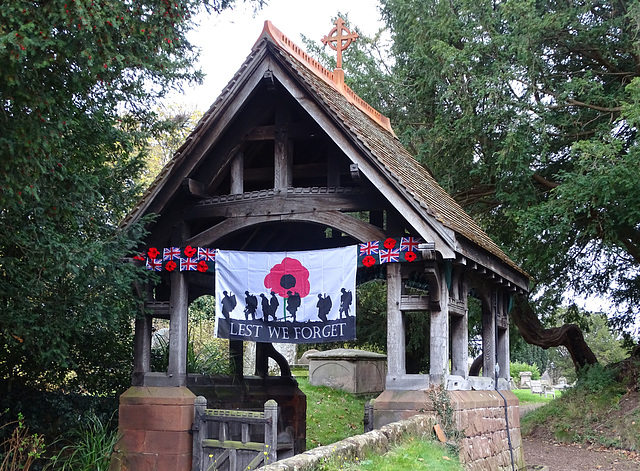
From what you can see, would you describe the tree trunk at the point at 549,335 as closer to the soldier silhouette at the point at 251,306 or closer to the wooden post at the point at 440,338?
the wooden post at the point at 440,338

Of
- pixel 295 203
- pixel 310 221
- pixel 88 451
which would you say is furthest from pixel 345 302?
pixel 88 451

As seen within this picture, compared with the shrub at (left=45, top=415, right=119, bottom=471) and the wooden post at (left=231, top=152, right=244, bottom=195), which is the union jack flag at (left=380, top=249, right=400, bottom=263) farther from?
the shrub at (left=45, top=415, right=119, bottom=471)

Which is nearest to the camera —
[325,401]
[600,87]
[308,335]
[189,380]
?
[308,335]

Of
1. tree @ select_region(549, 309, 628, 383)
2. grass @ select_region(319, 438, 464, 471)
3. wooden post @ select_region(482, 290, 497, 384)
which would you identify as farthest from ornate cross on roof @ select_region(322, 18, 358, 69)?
tree @ select_region(549, 309, 628, 383)

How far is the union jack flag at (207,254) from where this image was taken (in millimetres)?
10430

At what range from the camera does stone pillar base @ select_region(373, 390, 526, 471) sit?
29.6 feet

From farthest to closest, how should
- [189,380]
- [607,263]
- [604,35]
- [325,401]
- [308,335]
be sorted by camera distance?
[607,263]
[325,401]
[604,35]
[189,380]
[308,335]

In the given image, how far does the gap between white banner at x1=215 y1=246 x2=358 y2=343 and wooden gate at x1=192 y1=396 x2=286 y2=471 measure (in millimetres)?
1115

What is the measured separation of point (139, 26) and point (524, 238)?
11376mm

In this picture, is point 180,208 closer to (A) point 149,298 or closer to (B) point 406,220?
(A) point 149,298

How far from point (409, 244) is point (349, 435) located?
22.0 ft

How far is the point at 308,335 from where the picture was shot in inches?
387

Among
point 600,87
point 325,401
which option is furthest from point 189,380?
point 600,87

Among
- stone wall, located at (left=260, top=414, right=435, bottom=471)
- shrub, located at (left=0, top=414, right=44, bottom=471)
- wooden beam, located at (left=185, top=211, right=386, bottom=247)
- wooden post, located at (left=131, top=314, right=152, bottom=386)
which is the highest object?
wooden beam, located at (left=185, top=211, right=386, bottom=247)
